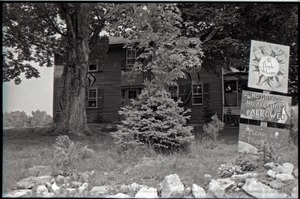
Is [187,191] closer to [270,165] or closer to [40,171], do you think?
[270,165]

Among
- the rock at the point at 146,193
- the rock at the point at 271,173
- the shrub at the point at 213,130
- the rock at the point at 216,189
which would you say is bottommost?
the rock at the point at 146,193

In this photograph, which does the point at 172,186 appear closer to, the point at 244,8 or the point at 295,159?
the point at 295,159

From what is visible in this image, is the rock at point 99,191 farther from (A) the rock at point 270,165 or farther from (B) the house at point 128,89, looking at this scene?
(B) the house at point 128,89

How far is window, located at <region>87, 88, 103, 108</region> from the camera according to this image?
844 centimetres

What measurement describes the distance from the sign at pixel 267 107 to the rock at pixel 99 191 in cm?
276

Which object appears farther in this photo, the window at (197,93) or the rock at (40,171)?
the window at (197,93)

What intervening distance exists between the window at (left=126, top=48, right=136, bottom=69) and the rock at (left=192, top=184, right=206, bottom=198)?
3.94 meters

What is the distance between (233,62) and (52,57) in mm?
4829

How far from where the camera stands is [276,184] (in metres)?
4.82

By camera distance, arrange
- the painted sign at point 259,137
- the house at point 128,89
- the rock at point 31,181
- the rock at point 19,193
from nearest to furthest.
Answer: the rock at point 19,193
the rock at point 31,181
the painted sign at point 259,137
the house at point 128,89

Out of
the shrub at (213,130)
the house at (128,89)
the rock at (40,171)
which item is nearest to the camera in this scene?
the rock at (40,171)

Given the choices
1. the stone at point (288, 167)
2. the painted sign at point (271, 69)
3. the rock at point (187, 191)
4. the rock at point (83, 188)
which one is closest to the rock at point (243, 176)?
the stone at point (288, 167)

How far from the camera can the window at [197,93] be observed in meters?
10.0

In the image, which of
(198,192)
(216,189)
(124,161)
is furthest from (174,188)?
(124,161)
